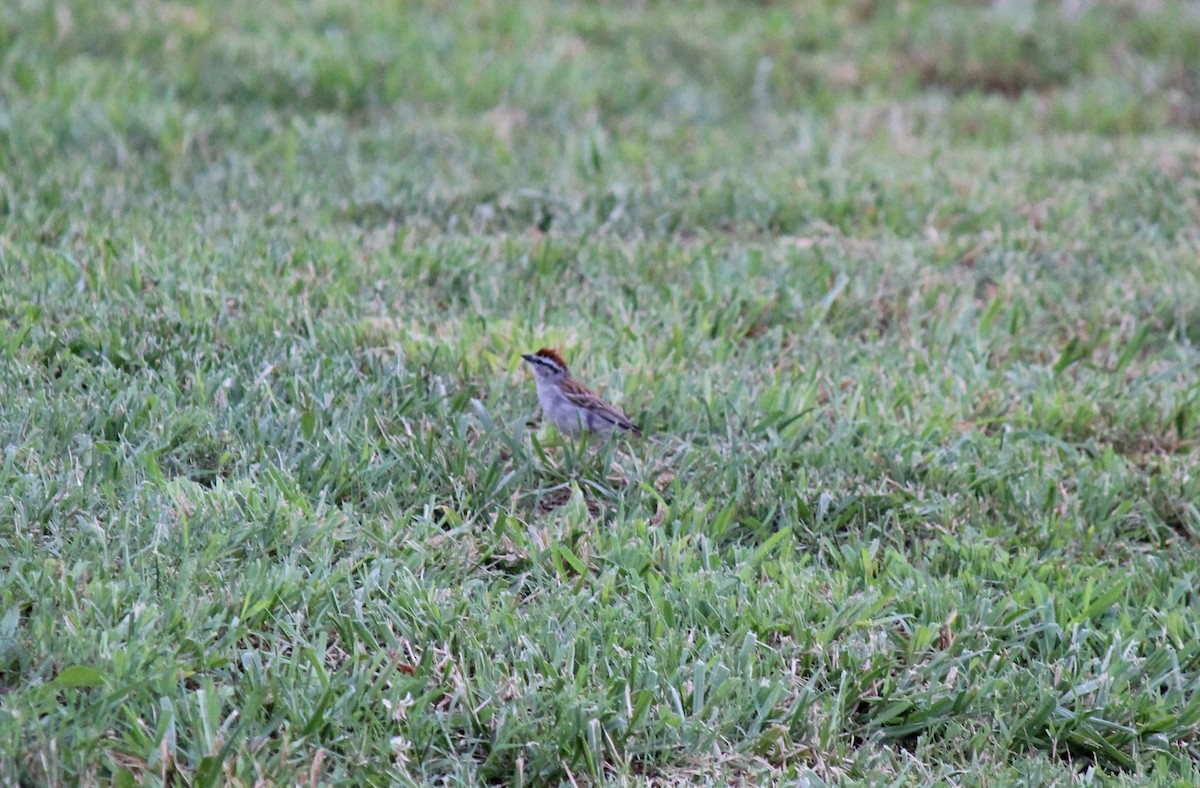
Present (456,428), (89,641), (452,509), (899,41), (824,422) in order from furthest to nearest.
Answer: (899,41), (824,422), (456,428), (452,509), (89,641)

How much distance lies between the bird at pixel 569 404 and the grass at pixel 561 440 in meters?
0.10

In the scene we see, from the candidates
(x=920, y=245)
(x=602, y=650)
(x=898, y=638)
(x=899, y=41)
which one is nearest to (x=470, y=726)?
Answer: (x=602, y=650)

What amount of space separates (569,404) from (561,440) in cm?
15

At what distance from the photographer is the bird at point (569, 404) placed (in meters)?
5.02

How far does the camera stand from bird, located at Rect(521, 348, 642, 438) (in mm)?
5020

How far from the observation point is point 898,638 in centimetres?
411

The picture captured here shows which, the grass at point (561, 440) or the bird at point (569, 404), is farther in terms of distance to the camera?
the bird at point (569, 404)

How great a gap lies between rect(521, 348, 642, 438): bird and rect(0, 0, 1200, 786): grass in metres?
0.10

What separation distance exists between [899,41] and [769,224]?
436cm

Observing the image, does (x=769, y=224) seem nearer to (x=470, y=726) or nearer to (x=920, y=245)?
(x=920, y=245)

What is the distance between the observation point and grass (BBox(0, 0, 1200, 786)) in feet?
11.8

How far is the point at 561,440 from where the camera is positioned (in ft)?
16.3

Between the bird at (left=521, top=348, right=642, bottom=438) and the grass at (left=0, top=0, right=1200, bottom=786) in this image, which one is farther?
the bird at (left=521, top=348, right=642, bottom=438)

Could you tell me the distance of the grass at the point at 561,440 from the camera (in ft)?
11.8
